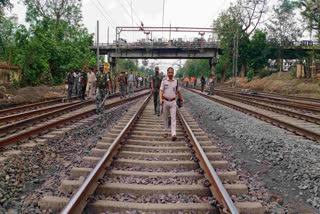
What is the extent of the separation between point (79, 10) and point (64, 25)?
473 inches

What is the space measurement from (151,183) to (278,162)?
271 cm

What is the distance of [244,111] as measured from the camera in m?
11.2

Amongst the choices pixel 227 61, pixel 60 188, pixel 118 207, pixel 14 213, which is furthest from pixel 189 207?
pixel 227 61

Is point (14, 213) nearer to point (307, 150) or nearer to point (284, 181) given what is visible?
point (284, 181)

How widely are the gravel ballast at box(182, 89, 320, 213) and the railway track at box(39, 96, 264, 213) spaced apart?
0.54 meters

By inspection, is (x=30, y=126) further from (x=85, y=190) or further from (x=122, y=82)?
(x=122, y=82)

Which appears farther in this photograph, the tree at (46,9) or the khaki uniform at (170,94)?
the tree at (46,9)

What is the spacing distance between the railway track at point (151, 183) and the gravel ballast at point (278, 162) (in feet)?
1.79

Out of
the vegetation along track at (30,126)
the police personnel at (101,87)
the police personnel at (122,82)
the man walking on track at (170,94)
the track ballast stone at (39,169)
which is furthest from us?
the police personnel at (122,82)

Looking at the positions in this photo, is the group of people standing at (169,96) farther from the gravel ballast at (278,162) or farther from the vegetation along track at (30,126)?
the vegetation along track at (30,126)

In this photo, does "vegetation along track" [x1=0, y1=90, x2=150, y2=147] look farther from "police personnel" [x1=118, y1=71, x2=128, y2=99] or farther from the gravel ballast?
"police personnel" [x1=118, y1=71, x2=128, y2=99]

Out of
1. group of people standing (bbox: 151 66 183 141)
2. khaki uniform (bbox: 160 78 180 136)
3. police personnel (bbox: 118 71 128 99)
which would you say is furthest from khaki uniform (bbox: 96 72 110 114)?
police personnel (bbox: 118 71 128 99)

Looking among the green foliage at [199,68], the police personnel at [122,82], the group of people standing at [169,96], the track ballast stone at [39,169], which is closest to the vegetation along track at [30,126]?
the track ballast stone at [39,169]

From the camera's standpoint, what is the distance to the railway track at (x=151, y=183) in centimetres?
299
